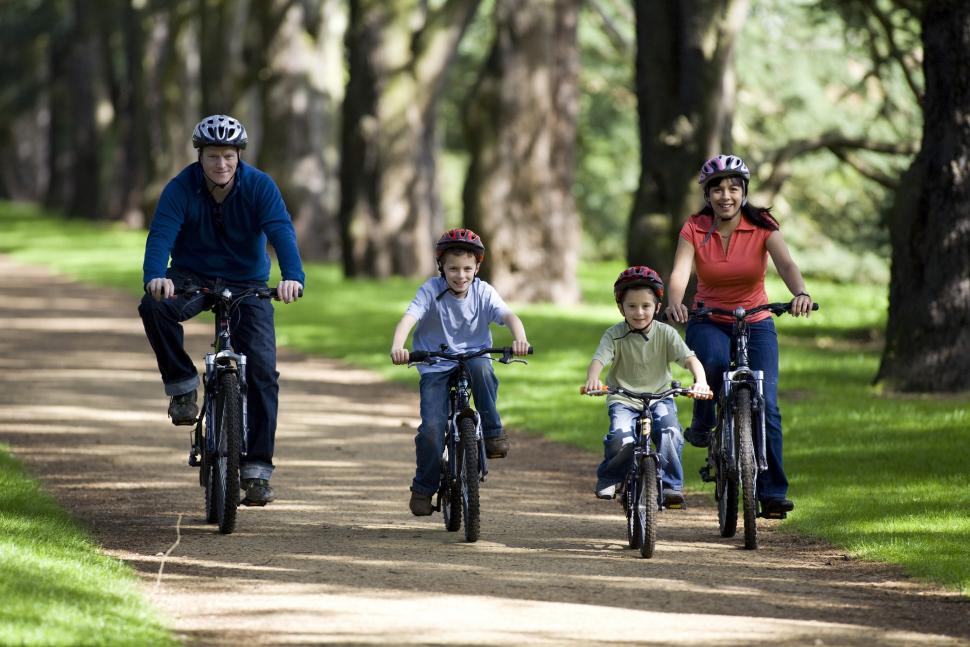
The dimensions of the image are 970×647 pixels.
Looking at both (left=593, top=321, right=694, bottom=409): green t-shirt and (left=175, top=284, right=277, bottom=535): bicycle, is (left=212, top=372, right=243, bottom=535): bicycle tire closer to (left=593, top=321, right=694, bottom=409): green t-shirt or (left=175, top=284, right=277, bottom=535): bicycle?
(left=175, top=284, right=277, bottom=535): bicycle

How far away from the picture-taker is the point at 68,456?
1232 cm

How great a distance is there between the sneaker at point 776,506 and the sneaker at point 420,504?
1828mm

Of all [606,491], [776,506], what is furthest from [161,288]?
[776,506]

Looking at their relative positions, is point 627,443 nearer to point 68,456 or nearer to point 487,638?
point 487,638

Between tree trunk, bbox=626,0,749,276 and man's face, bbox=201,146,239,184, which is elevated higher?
tree trunk, bbox=626,0,749,276

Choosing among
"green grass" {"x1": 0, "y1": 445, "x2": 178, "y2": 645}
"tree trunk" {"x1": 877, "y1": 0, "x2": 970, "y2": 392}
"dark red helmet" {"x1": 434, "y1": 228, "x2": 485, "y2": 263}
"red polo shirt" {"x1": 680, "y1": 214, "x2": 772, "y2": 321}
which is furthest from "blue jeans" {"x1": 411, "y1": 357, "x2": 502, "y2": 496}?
"tree trunk" {"x1": 877, "y1": 0, "x2": 970, "y2": 392}

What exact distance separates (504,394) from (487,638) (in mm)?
10265

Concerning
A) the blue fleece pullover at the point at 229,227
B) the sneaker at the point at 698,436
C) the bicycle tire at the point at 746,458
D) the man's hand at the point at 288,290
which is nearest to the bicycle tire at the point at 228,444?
the man's hand at the point at 288,290

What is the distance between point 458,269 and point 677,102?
11.4m

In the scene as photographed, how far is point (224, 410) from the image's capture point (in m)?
9.03

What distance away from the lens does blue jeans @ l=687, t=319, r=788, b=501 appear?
919 cm

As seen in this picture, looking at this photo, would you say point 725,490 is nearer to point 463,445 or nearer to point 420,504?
point 463,445

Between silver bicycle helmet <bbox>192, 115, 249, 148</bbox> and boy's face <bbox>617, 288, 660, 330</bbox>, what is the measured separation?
2.19m

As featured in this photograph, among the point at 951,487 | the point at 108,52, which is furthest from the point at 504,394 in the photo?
the point at 108,52
